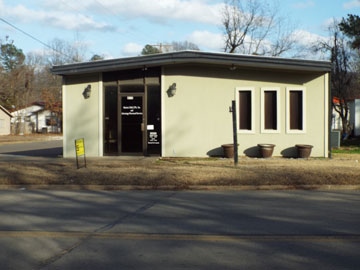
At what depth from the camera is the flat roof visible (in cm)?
1769

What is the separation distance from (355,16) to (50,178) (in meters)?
20.5

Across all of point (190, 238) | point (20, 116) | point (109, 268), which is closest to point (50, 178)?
point (190, 238)

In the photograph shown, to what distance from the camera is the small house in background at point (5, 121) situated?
64.3m

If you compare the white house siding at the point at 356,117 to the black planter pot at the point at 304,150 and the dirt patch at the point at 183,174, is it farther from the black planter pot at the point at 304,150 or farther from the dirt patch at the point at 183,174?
the dirt patch at the point at 183,174

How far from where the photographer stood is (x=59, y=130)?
7012 cm

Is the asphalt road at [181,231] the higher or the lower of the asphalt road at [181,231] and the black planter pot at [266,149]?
the lower

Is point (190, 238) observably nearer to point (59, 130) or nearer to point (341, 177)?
point (341, 177)

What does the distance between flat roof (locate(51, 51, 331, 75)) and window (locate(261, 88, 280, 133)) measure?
105 cm

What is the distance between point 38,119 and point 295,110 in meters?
58.4

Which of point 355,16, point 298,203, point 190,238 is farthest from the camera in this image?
point 355,16

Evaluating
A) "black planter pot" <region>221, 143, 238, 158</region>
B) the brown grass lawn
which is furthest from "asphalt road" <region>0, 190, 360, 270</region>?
"black planter pot" <region>221, 143, 238, 158</region>

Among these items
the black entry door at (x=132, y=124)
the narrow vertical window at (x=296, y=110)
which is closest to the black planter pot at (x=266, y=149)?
the narrow vertical window at (x=296, y=110)

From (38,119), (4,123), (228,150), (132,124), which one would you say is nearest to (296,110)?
(228,150)

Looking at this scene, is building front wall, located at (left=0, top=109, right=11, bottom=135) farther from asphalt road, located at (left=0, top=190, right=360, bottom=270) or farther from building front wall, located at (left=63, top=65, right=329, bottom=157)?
asphalt road, located at (left=0, top=190, right=360, bottom=270)
